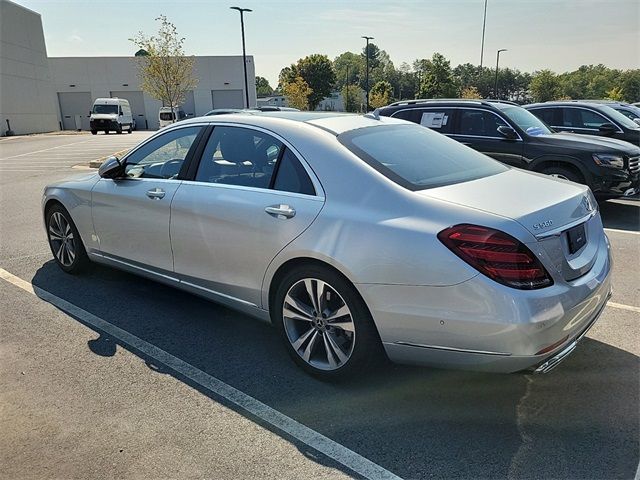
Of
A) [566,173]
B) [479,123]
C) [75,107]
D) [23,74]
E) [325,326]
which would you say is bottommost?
[325,326]

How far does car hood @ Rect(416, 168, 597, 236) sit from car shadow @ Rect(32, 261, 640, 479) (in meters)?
1.05

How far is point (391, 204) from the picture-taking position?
2.81 m

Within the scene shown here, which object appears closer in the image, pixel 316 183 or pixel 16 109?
pixel 316 183

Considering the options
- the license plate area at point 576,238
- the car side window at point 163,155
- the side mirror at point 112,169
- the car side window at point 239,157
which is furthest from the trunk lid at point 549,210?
the side mirror at point 112,169

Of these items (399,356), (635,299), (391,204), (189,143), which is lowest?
(635,299)

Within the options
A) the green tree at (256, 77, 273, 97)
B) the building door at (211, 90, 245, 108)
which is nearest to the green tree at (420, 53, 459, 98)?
the building door at (211, 90, 245, 108)

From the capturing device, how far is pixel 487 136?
27.5 feet

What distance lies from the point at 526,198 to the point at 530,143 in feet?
18.7

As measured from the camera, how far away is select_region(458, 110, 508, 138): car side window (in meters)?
8.30

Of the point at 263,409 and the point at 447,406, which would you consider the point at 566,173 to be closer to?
the point at 447,406

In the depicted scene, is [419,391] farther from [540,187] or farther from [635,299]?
[635,299]

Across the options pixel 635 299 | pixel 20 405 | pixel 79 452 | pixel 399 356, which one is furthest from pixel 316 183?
pixel 635 299

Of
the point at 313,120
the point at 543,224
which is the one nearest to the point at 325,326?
the point at 543,224

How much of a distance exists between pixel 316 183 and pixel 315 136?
38 cm
